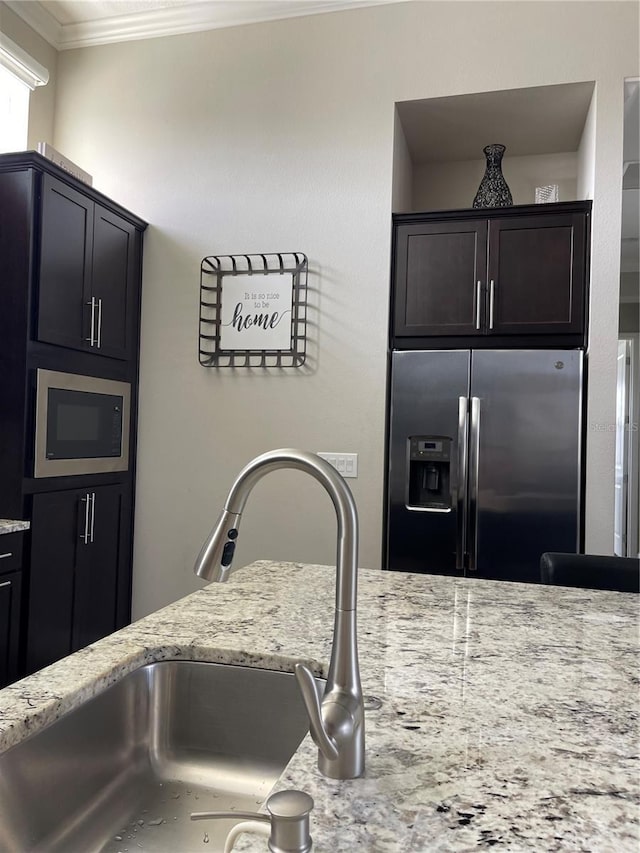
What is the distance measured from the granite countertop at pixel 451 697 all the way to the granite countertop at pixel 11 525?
3.95 feet

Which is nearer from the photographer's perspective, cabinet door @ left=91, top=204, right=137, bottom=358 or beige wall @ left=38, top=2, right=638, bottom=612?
beige wall @ left=38, top=2, right=638, bottom=612

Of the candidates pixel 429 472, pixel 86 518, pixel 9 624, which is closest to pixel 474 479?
pixel 429 472

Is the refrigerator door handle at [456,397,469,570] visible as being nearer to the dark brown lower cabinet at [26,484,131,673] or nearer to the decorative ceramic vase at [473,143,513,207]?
the decorative ceramic vase at [473,143,513,207]

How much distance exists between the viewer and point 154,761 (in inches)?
41.0

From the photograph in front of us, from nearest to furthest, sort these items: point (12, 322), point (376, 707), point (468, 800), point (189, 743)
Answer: point (468, 800), point (376, 707), point (189, 743), point (12, 322)

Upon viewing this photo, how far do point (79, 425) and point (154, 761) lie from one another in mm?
2050

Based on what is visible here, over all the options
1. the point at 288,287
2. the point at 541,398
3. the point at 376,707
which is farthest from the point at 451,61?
the point at 376,707

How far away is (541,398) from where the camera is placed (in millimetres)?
2820

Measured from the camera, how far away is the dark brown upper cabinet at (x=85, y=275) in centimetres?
262

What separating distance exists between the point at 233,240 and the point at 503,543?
1944mm

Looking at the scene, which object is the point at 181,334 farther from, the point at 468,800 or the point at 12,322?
the point at 468,800

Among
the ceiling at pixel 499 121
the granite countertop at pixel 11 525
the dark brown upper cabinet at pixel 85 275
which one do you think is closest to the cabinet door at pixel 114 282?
the dark brown upper cabinet at pixel 85 275

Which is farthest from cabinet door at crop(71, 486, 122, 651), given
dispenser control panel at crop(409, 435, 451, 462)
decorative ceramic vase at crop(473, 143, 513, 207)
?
decorative ceramic vase at crop(473, 143, 513, 207)

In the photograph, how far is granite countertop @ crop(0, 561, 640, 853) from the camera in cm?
63
